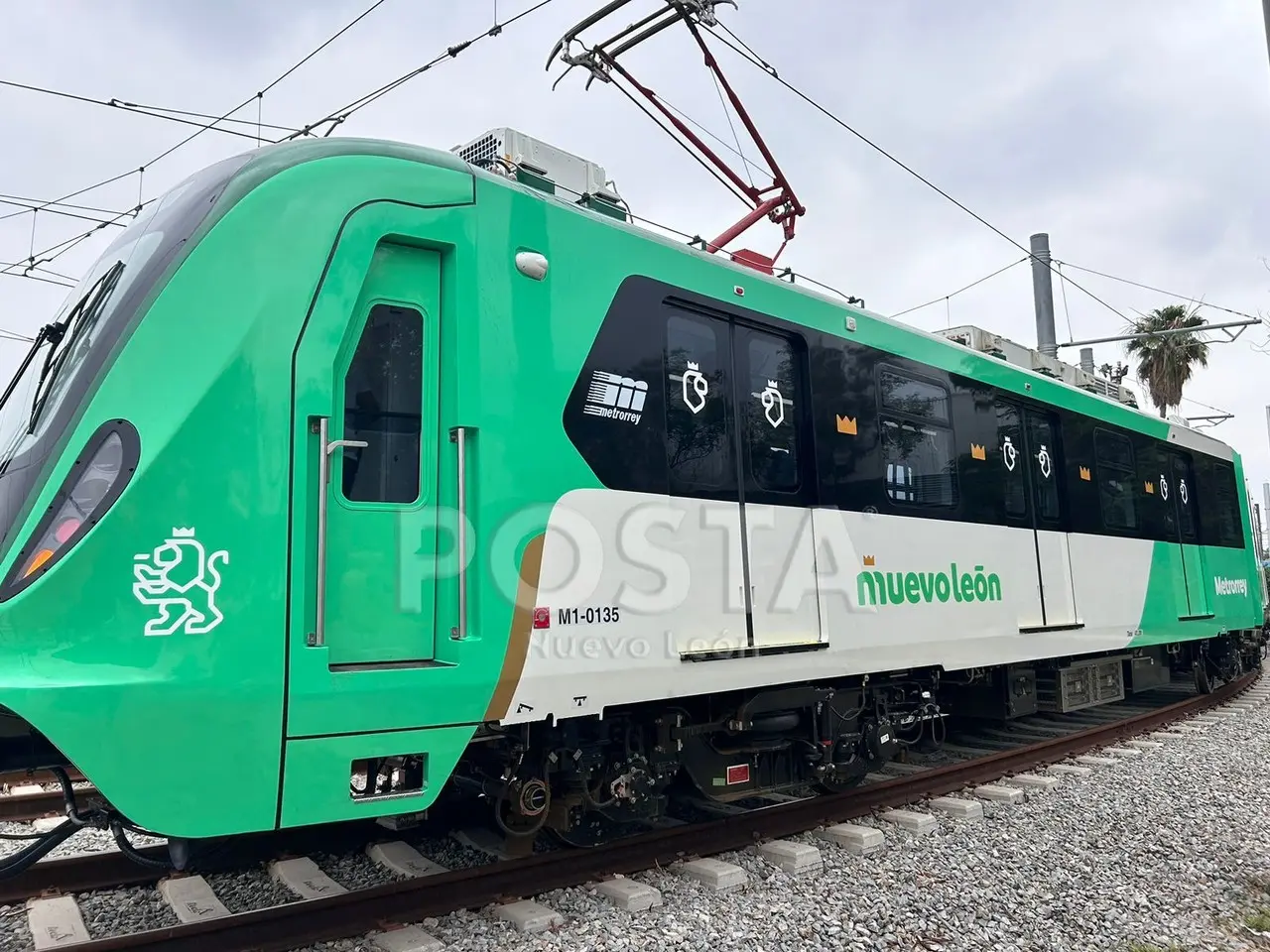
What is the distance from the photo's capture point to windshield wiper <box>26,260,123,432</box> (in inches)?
145

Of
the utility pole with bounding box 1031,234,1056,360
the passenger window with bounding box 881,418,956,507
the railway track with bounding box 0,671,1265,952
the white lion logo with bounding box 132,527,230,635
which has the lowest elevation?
the railway track with bounding box 0,671,1265,952

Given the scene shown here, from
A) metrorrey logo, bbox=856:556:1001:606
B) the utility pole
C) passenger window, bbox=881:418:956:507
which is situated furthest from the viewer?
the utility pole

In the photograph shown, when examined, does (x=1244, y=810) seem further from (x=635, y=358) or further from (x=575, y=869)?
(x=635, y=358)

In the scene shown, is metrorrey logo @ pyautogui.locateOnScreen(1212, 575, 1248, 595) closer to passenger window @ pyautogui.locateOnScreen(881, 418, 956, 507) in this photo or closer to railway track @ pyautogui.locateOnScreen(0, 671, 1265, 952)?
railway track @ pyautogui.locateOnScreen(0, 671, 1265, 952)

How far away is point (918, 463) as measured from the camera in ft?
21.9

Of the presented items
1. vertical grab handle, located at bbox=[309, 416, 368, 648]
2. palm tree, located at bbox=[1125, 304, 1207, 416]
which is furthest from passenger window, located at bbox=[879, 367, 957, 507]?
palm tree, located at bbox=[1125, 304, 1207, 416]

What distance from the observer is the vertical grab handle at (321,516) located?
11.3 feet

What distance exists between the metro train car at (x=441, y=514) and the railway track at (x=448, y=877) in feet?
0.82

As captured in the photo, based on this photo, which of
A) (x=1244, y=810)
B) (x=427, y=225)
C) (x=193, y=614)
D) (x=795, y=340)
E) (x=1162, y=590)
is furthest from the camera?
(x=1162, y=590)

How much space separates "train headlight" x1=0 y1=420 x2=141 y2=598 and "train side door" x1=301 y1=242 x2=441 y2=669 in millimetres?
638

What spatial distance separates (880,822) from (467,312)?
14.5 ft

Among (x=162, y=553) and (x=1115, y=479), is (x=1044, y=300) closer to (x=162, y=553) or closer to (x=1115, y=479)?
(x=1115, y=479)

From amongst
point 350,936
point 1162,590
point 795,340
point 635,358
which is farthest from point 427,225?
point 1162,590

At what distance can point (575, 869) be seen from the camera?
4.71 m
